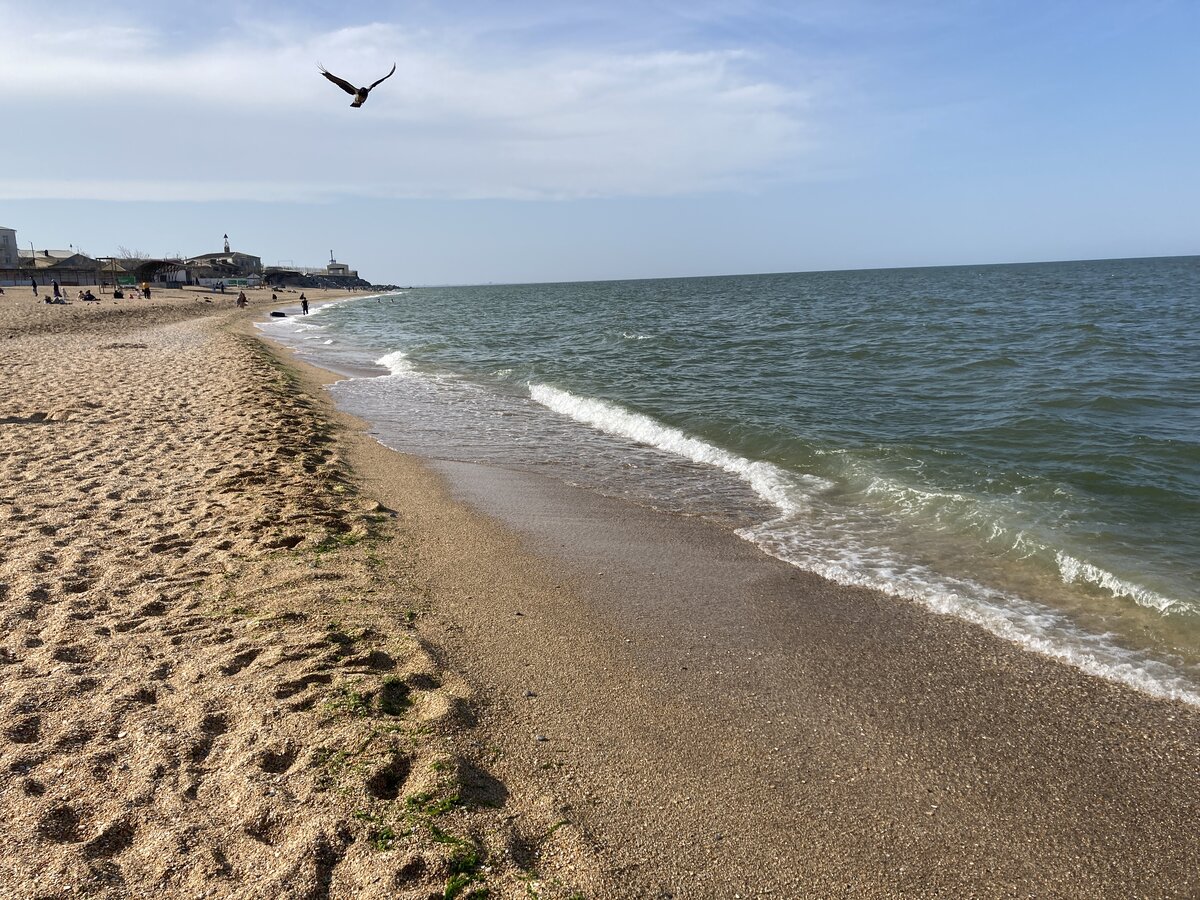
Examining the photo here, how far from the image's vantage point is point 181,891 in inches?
101

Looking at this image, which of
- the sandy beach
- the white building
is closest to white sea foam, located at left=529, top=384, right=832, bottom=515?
the sandy beach

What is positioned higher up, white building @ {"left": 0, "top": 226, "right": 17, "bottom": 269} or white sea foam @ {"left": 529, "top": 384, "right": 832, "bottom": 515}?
white building @ {"left": 0, "top": 226, "right": 17, "bottom": 269}

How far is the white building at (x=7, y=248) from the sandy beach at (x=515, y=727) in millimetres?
82289

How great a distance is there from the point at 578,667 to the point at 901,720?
6.43ft

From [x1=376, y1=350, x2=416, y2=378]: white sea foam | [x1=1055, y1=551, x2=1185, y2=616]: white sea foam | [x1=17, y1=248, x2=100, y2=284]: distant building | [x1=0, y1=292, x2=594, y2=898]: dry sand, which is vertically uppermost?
[x1=17, y1=248, x2=100, y2=284]: distant building

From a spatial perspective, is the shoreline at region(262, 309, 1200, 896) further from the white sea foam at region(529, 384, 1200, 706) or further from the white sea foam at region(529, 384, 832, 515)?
the white sea foam at region(529, 384, 832, 515)

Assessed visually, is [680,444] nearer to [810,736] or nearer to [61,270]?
[810,736]

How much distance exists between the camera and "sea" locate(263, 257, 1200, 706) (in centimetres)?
587

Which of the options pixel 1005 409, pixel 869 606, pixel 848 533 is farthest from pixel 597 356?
pixel 869 606

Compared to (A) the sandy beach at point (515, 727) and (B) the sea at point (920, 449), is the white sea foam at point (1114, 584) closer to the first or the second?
(B) the sea at point (920, 449)

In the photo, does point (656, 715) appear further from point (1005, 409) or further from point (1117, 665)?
point (1005, 409)

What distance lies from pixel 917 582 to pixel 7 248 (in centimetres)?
9022

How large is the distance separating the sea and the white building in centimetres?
6592

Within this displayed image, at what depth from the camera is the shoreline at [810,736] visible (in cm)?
307
